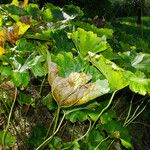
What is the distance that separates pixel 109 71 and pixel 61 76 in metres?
0.16

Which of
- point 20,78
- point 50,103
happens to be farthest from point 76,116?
point 20,78

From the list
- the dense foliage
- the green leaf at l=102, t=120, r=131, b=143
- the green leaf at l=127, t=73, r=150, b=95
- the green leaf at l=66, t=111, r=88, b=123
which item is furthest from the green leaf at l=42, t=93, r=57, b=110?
the green leaf at l=127, t=73, r=150, b=95

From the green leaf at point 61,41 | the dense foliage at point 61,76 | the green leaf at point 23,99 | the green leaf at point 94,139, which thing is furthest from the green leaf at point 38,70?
the green leaf at point 94,139

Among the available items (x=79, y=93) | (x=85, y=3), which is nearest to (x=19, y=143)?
(x=79, y=93)

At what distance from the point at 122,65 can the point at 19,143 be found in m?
0.55

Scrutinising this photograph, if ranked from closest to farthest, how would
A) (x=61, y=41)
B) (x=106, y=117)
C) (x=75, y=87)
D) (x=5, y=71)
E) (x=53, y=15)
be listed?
(x=75, y=87) → (x=5, y=71) → (x=61, y=41) → (x=106, y=117) → (x=53, y=15)

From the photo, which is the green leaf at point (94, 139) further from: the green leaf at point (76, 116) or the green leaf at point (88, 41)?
the green leaf at point (88, 41)

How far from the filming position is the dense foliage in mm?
1521

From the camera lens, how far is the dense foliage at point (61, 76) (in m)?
1.52

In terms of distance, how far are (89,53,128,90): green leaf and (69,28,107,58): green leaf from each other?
0.07 m

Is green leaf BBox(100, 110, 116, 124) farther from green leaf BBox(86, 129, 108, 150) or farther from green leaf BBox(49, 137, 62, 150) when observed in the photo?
green leaf BBox(49, 137, 62, 150)

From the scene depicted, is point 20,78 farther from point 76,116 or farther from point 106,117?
point 106,117

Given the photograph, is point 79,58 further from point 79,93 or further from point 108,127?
point 108,127

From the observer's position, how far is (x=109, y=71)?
5.08 ft
